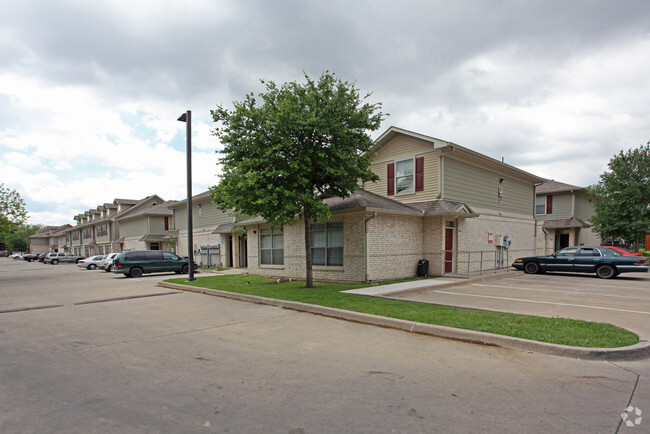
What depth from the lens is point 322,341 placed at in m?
6.46

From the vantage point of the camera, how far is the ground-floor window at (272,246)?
17.9 meters

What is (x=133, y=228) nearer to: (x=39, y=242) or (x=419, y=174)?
(x=419, y=174)

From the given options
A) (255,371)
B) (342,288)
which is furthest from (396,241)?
(255,371)

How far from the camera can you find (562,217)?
1131 inches

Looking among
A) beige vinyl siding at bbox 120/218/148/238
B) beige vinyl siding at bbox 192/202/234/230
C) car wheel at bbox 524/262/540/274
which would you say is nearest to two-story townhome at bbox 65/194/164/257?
beige vinyl siding at bbox 120/218/148/238

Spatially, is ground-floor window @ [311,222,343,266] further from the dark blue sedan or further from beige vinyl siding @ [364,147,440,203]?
the dark blue sedan

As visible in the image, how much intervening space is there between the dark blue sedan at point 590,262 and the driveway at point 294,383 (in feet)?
45.3

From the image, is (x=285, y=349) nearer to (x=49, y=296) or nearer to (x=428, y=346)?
(x=428, y=346)

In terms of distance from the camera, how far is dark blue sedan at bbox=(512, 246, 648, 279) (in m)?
15.9

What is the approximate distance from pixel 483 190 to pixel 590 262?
558 centimetres

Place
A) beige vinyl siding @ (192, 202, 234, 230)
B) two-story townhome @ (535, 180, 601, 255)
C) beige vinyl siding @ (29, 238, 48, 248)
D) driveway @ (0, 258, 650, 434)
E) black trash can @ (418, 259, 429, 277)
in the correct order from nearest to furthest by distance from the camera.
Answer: driveway @ (0, 258, 650, 434)
black trash can @ (418, 259, 429, 277)
two-story townhome @ (535, 180, 601, 255)
beige vinyl siding @ (192, 202, 234, 230)
beige vinyl siding @ (29, 238, 48, 248)

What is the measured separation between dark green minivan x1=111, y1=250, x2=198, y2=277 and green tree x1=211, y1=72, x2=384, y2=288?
1225cm

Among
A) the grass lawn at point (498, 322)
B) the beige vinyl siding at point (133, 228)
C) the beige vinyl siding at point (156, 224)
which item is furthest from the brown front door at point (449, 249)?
the beige vinyl siding at point (133, 228)

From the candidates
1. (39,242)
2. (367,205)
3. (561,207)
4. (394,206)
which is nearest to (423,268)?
(394,206)
